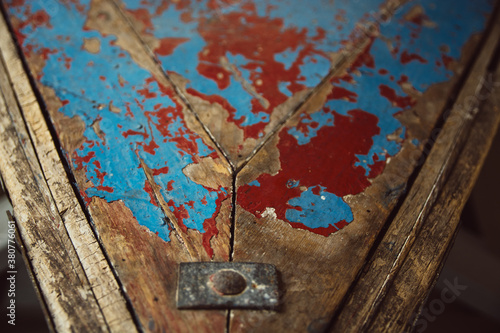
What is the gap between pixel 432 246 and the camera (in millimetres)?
884

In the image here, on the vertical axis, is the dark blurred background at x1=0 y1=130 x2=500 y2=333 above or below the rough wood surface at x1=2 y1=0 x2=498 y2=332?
below

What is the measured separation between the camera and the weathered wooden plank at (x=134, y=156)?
0.77 m

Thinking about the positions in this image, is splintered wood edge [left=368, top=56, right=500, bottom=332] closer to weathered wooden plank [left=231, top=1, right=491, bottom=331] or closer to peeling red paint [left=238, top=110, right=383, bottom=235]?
weathered wooden plank [left=231, top=1, right=491, bottom=331]

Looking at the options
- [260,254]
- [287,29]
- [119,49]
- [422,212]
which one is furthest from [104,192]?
[287,29]

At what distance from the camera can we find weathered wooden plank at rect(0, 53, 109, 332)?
696mm

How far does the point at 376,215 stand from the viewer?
0.92 meters

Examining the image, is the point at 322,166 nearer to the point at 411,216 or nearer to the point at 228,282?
the point at 411,216

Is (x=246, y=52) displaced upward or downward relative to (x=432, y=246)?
upward

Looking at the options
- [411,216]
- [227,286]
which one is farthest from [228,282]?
[411,216]

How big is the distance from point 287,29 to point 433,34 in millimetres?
659

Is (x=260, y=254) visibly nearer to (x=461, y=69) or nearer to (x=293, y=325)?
(x=293, y=325)

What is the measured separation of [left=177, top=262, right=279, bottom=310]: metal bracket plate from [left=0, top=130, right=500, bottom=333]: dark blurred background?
2.79 ft

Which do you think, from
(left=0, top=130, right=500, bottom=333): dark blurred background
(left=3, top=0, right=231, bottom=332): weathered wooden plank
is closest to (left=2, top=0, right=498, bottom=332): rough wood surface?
(left=3, top=0, right=231, bottom=332): weathered wooden plank

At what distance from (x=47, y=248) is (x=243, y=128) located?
617 millimetres
